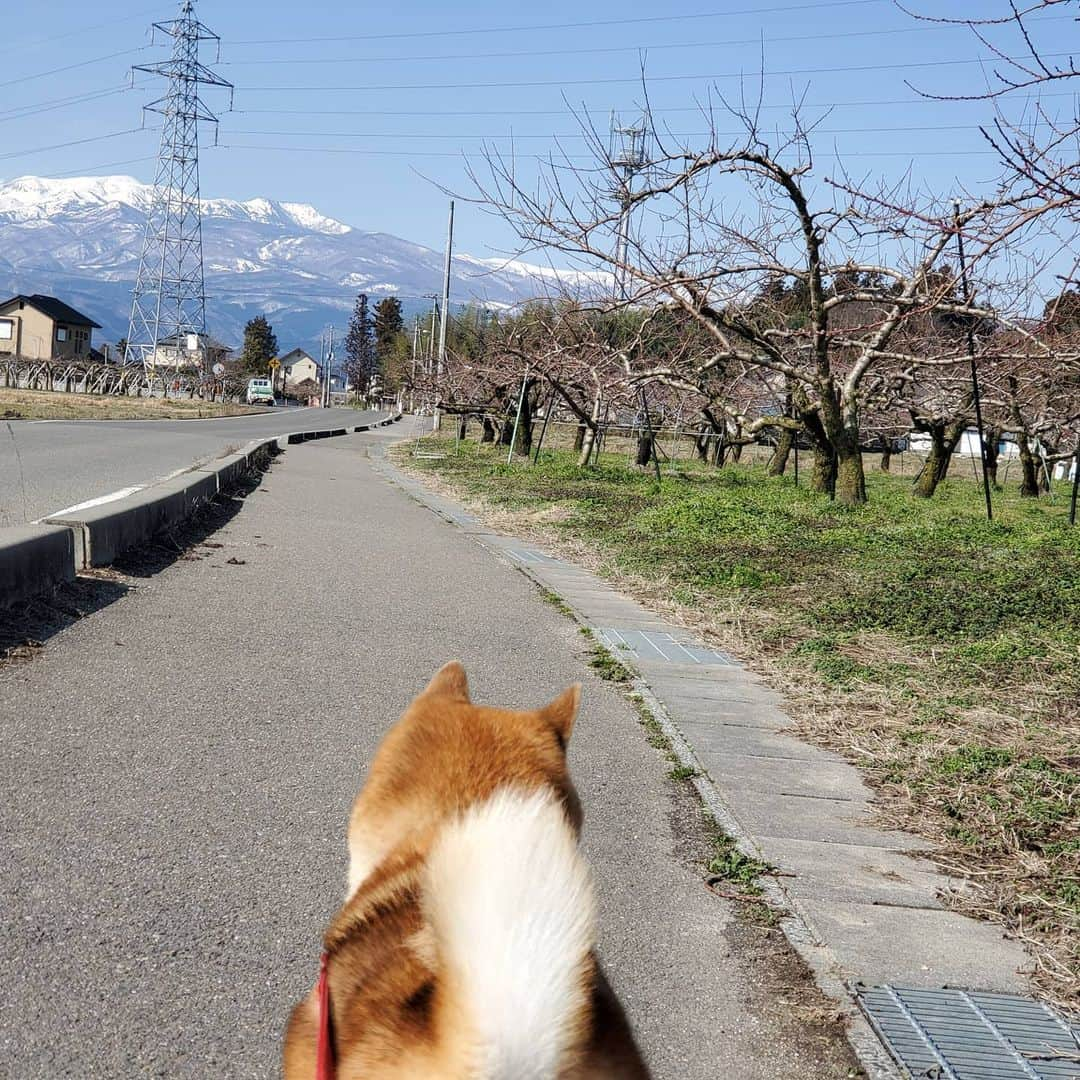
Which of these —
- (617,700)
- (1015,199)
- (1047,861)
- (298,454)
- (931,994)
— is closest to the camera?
(931,994)

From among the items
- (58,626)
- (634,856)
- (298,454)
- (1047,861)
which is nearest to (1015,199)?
(1047,861)

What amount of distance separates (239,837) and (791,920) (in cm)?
182

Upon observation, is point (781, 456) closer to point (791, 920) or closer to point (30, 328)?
point (791, 920)

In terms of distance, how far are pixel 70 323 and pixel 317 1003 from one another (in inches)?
4701

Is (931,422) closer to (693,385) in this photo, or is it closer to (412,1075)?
(693,385)

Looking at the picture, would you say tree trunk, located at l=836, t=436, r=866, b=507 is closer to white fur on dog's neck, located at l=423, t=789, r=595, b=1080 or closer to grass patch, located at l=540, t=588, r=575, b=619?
grass patch, located at l=540, t=588, r=575, b=619

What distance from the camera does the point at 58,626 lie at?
282 inches

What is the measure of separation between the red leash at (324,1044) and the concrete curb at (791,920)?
1679mm

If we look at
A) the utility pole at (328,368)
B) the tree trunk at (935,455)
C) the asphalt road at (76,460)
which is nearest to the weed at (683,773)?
the asphalt road at (76,460)

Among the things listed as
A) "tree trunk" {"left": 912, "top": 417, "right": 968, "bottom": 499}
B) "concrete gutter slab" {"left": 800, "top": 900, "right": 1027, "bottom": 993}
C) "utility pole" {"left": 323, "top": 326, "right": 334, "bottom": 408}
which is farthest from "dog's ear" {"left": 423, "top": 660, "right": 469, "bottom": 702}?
"utility pole" {"left": 323, "top": 326, "right": 334, "bottom": 408}

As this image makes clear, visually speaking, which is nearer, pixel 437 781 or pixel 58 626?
pixel 437 781

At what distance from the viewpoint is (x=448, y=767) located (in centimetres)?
211


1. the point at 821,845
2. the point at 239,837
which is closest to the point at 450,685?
the point at 239,837

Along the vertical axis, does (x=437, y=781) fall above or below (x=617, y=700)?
above
